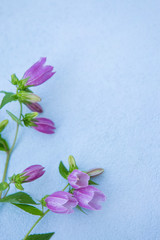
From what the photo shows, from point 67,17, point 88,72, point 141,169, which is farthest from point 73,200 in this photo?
point 67,17

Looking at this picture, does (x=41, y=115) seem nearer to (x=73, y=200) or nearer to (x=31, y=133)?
(x=31, y=133)

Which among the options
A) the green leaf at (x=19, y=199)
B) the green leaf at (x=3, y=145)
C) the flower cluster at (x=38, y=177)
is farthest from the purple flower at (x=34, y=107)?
the green leaf at (x=19, y=199)

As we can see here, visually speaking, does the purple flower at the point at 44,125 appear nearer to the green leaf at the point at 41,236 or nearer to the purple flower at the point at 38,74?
the purple flower at the point at 38,74

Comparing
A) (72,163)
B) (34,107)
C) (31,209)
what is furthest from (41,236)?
(34,107)

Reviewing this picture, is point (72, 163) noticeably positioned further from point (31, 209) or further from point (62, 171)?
point (31, 209)

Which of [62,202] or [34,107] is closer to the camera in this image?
[62,202]

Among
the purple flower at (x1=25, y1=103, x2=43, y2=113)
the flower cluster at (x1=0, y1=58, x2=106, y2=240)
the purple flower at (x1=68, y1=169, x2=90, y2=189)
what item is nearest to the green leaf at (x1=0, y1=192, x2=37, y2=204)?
the flower cluster at (x1=0, y1=58, x2=106, y2=240)
